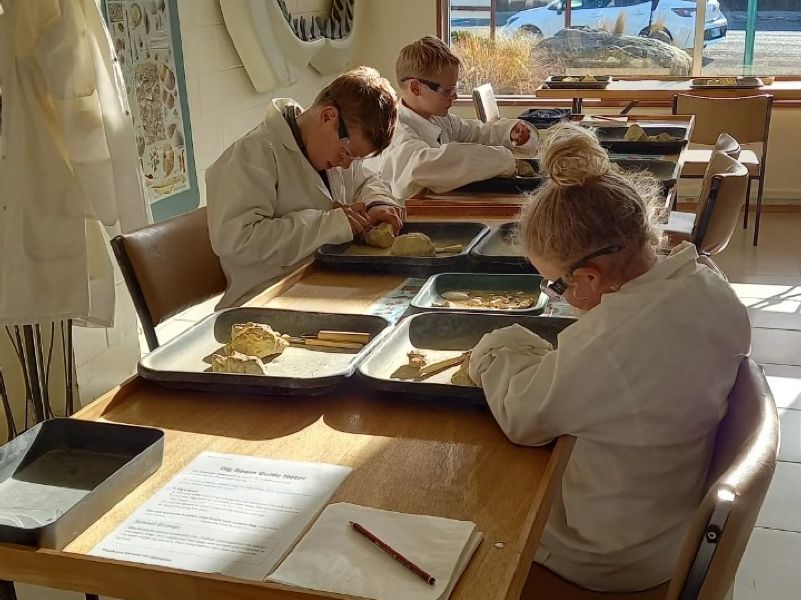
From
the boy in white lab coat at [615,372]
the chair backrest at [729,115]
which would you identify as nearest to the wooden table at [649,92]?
the chair backrest at [729,115]

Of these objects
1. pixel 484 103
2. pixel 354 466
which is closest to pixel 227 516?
pixel 354 466

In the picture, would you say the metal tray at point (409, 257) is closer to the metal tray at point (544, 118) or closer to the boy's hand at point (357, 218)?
the boy's hand at point (357, 218)

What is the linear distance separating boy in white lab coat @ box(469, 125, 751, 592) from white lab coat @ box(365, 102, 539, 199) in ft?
3.95

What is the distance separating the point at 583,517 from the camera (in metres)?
1.18

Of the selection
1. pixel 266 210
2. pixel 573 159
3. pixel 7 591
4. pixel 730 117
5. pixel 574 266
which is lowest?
pixel 7 591

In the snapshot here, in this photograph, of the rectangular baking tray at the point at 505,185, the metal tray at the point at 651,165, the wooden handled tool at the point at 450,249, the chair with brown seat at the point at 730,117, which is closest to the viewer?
the wooden handled tool at the point at 450,249

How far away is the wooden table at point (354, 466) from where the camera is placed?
0.84 metres

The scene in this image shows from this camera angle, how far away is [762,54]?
5.35 m

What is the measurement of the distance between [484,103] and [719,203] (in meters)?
1.87

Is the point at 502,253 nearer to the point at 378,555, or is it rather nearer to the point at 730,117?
the point at 378,555

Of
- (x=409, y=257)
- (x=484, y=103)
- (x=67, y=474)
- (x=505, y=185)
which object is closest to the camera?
(x=67, y=474)

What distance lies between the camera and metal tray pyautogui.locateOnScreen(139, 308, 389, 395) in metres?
1.22

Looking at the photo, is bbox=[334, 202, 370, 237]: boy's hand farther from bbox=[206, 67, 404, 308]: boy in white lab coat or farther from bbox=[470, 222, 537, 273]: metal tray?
bbox=[470, 222, 537, 273]: metal tray

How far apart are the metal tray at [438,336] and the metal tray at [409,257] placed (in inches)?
14.0
